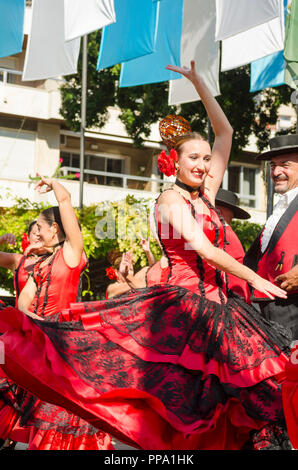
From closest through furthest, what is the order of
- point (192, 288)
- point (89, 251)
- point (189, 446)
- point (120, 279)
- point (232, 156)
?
point (189, 446) < point (192, 288) < point (120, 279) < point (89, 251) < point (232, 156)

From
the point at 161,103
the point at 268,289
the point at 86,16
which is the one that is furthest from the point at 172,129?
the point at 161,103

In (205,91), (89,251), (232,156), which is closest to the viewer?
(205,91)

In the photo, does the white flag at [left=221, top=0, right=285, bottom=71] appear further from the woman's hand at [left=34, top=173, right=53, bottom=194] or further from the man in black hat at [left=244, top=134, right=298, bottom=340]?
the woman's hand at [left=34, top=173, right=53, bottom=194]

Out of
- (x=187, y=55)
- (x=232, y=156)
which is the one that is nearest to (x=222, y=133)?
(x=187, y=55)

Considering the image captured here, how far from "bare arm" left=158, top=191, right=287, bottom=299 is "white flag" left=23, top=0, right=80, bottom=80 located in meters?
6.39

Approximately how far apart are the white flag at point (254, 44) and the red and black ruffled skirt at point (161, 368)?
6918 millimetres

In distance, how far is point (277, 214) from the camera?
4320mm

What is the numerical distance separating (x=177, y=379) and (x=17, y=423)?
1.82m

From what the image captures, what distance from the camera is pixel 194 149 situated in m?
3.77

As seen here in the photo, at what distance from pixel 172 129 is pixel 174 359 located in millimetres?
1477

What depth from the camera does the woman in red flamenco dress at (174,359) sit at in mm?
3156

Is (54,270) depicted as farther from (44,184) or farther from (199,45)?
(199,45)

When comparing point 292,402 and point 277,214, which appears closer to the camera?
point 292,402

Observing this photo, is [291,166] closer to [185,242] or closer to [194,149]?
[194,149]
